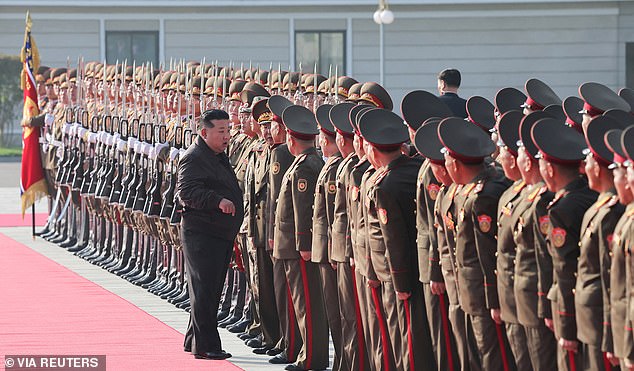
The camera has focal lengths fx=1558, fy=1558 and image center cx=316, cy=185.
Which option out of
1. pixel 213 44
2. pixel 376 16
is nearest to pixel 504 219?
pixel 376 16

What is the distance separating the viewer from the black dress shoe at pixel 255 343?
10.2 m

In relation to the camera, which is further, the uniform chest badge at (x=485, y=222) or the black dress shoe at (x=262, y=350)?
the black dress shoe at (x=262, y=350)

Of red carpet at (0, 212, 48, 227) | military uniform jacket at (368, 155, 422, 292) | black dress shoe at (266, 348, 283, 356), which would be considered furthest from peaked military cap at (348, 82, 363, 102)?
red carpet at (0, 212, 48, 227)

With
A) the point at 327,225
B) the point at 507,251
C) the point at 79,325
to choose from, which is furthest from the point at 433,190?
the point at 79,325

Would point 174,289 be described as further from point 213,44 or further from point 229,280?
point 213,44

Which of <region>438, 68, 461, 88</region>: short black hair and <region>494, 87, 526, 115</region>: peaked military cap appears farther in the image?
<region>438, 68, 461, 88</region>: short black hair

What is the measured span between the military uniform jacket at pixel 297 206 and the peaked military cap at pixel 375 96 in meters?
0.94

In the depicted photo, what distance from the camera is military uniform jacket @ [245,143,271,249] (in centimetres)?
1004

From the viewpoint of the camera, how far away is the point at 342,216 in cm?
854

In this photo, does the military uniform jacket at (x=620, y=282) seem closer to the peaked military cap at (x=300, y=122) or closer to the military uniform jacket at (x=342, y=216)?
the military uniform jacket at (x=342, y=216)

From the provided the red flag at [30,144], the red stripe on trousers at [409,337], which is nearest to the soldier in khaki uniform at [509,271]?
the red stripe on trousers at [409,337]

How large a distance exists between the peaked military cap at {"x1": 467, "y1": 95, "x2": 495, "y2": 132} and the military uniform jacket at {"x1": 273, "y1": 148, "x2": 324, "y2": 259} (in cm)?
96

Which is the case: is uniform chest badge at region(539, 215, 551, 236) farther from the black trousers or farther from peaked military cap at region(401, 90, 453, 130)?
the black trousers

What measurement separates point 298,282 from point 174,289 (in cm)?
372
